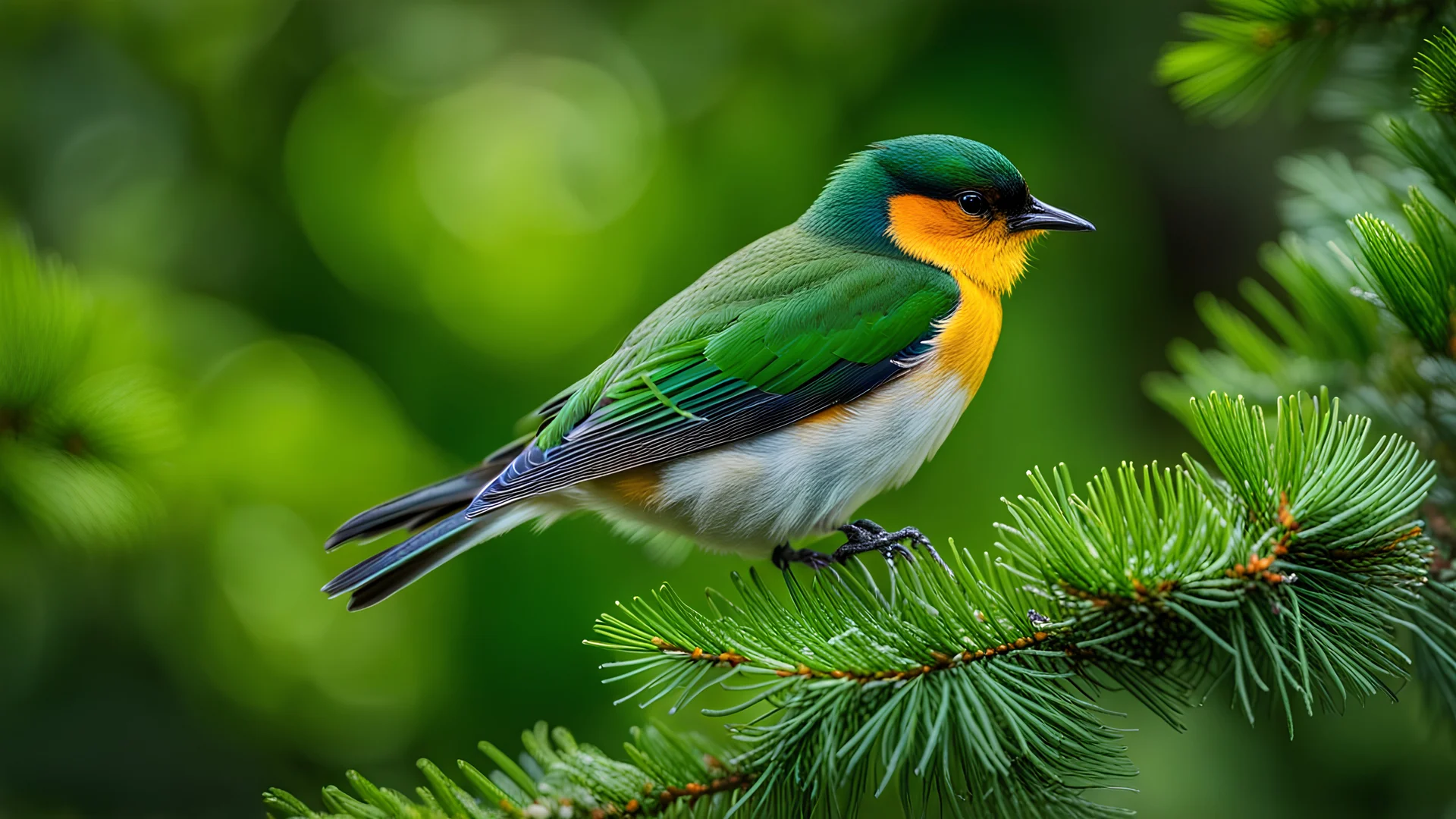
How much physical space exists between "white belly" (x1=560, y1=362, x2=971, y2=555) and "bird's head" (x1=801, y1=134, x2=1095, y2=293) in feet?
1.68

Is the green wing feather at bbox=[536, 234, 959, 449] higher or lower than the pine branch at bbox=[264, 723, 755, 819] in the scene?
higher

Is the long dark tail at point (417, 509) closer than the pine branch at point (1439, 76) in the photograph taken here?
No

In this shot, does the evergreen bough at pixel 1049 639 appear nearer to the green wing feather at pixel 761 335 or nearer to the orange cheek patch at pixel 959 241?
the green wing feather at pixel 761 335

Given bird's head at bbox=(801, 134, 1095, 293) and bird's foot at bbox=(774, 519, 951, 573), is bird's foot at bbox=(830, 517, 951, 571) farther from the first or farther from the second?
bird's head at bbox=(801, 134, 1095, 293)

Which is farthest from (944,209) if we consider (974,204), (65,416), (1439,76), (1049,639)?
(65,416)

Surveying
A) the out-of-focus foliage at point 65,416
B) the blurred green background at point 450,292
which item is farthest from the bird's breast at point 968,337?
the out-of-focus foliage at point 65,416

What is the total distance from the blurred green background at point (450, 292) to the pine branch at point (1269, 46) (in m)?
1.71

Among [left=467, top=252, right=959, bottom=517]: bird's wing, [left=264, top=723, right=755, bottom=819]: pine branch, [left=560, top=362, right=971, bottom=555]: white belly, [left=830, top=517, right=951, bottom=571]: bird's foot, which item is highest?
[left=467, top=252, right=959, bottom=517]: bird's wing

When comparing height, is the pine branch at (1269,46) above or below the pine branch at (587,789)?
above

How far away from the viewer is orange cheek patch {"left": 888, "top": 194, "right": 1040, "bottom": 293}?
3.24 meters

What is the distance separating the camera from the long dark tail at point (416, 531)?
2779mm

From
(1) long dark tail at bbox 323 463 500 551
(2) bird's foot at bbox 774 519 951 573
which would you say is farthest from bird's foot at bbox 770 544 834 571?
(1) long dark tail at bbox 323 463 500 551

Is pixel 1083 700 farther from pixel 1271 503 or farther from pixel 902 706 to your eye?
pixel 1271 503

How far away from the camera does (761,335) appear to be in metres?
2.97
